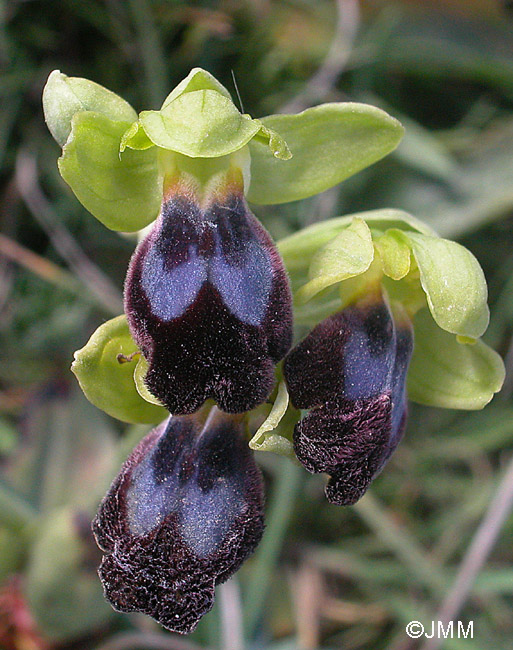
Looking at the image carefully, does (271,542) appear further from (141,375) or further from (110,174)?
(110,174)

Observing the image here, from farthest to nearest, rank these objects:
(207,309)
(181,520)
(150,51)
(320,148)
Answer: (150,51) < (320,148) < (181,520) < (207,309)

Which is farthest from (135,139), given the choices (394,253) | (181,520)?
(181,520)

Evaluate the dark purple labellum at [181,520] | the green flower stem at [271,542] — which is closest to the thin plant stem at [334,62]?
the green flower stem at [271,542]

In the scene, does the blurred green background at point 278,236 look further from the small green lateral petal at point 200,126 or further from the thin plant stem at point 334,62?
the small green lateral petal at point 200,126

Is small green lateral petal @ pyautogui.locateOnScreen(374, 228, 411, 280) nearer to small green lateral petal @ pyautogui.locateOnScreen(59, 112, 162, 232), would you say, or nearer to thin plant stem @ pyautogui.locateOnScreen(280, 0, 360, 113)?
small green lateral petal @ pyautogui.locateOnScreen(59, 112, 162, 232)

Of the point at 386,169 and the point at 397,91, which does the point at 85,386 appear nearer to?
the point at 386,169

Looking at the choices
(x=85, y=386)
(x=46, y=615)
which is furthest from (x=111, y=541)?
(x=46, y=615)
